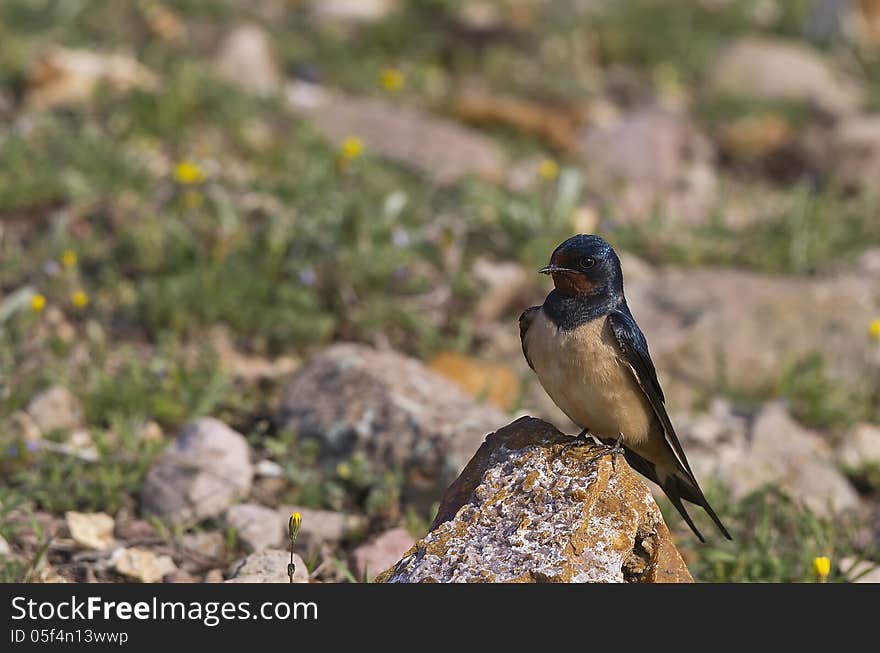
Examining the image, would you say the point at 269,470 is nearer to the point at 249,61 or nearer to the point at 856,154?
the point at 249,61

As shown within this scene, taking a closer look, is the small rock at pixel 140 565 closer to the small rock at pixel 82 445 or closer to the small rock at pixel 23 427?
the small rock at pixel 82 445

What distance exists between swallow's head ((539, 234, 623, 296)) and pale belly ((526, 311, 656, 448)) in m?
0.12

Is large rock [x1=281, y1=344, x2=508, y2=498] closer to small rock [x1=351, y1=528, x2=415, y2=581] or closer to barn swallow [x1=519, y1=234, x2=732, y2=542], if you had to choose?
small rock [x1=351, y1=528, x2=415, y2=581]

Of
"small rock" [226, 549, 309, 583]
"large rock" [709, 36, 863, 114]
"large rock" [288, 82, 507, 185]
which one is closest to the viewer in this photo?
"small rock" [226, 549, 309, 583]

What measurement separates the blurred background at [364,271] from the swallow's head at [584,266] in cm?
143

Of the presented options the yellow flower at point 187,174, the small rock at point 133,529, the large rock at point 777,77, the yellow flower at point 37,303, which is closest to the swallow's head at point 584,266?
the small rock at point 133,529

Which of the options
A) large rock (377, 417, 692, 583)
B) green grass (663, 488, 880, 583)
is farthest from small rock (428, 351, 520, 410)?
large rock (377, 417, 692, 583)

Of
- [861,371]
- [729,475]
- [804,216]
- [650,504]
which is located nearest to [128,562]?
[650,504]

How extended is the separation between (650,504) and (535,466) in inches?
15.1

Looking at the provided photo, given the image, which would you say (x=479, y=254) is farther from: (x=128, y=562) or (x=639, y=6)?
(x=639, y=6)

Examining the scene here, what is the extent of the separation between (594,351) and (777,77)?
8.90 m

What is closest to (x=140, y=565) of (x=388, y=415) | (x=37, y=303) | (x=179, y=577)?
(x=179, y=577)

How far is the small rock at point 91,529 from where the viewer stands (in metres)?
5.07

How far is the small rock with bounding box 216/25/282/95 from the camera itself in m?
9.97
